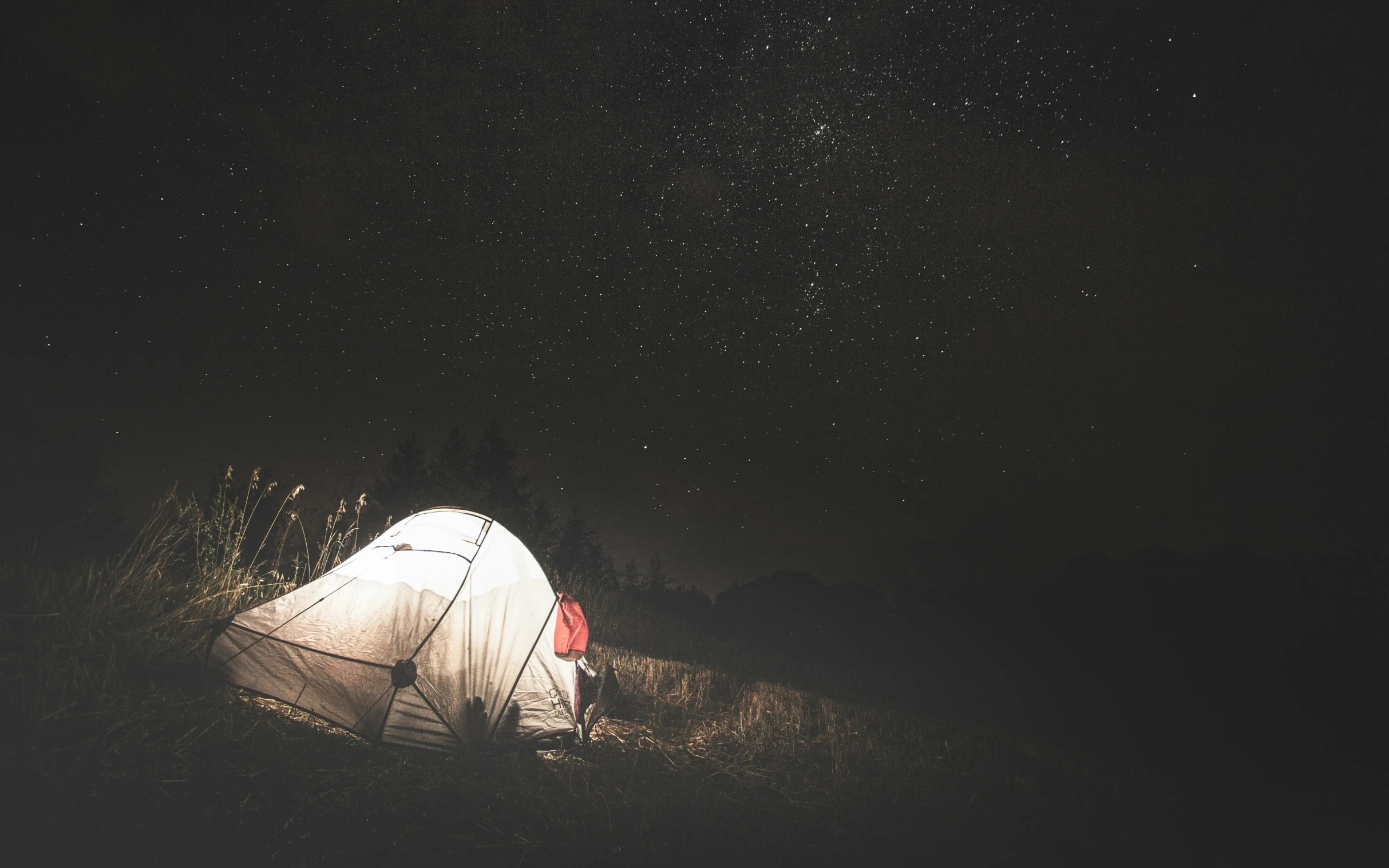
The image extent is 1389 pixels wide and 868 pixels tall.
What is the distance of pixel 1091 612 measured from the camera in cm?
2156

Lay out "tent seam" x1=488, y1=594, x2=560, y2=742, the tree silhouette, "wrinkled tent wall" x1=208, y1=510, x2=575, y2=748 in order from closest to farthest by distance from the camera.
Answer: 1. "wrinkled tent wall" x1=208, y1=510, x2=575, y2=748
2. "tent seam" x1=488, y1=594, x2=560, y2=742
3. the tree silhouette

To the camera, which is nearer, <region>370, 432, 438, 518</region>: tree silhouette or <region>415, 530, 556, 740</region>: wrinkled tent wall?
<region>415, 530, 556, 740</region>: wrinkled tent wall

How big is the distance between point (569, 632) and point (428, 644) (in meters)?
1.13

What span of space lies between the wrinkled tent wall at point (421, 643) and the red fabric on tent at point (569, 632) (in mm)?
82

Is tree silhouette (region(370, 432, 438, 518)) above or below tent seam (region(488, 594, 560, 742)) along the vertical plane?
above

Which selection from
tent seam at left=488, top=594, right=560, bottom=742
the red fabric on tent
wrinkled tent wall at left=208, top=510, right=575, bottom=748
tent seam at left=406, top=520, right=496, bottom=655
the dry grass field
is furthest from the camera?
the red fabric on tent

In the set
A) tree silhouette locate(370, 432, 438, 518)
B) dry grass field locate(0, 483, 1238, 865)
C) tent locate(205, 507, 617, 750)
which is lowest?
dry grass field locate(0, 483, 1238, 865)

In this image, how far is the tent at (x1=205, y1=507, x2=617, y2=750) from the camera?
4074 mm

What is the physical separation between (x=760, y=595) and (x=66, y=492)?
39.5m

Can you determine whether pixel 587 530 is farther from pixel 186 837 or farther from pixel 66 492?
pixel 186 837

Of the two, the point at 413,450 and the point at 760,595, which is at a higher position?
the point at 413,450

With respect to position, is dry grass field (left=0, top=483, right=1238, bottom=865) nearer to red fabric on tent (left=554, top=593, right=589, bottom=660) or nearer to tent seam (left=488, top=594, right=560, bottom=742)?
tent seam (left=488, top=594, right=560, bottom=742)

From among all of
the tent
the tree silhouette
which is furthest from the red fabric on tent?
the tree silhouette

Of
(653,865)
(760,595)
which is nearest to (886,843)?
(653,865)
